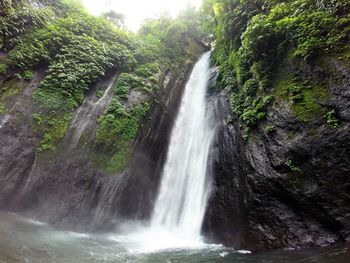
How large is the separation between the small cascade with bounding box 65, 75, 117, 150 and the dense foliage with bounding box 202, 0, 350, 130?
5.81 meters

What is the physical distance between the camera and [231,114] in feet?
36.4

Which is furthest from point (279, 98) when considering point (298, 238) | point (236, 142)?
point (298, 238)

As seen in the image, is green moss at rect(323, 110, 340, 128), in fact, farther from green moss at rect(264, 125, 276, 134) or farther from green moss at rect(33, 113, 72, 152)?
green moss at rect(33, 113, 72, 152)

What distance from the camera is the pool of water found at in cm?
555

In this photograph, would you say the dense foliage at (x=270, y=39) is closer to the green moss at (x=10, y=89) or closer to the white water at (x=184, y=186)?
the white water at (x=184, y=186)

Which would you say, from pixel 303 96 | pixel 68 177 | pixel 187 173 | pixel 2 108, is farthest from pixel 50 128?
pixel 303 96

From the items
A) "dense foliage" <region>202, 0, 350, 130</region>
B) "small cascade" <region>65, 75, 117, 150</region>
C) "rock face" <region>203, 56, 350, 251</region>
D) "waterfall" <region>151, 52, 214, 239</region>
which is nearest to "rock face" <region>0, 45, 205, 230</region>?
"small cascade" <region>65, 75, 117, 150</region>

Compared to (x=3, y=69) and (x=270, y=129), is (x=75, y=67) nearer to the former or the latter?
(x=3, y=69)

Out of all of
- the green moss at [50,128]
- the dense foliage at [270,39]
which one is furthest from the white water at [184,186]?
the green moss at [50,128]

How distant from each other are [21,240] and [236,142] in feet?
24.9

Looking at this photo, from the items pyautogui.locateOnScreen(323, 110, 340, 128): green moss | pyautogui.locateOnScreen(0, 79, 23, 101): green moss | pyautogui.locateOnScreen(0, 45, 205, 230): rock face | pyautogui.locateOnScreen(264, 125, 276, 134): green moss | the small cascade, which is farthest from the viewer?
the small cascade

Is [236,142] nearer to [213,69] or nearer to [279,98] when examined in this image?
[279,98]

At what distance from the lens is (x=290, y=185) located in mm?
7594

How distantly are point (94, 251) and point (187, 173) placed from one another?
5.37m
